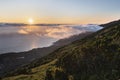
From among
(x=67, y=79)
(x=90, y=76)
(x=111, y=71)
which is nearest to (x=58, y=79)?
(x=67, y=79)

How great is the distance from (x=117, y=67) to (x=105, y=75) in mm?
10551

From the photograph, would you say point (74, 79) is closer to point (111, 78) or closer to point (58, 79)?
point (58, 79)

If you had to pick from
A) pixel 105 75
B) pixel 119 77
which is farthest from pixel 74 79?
pixel 119 77

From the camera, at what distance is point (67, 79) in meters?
200

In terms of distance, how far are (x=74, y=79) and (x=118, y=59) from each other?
3685cm

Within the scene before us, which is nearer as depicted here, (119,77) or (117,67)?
(119,77)

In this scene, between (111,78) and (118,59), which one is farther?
(118,59)

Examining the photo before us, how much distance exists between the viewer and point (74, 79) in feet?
648

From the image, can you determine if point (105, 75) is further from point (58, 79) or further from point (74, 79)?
point (58, 79)

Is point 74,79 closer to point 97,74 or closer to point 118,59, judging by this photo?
point 97,74

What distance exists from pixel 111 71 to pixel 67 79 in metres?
33.6

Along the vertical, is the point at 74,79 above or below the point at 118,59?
below

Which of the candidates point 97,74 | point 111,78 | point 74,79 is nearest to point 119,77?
point 111,78

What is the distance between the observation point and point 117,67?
630 feet
